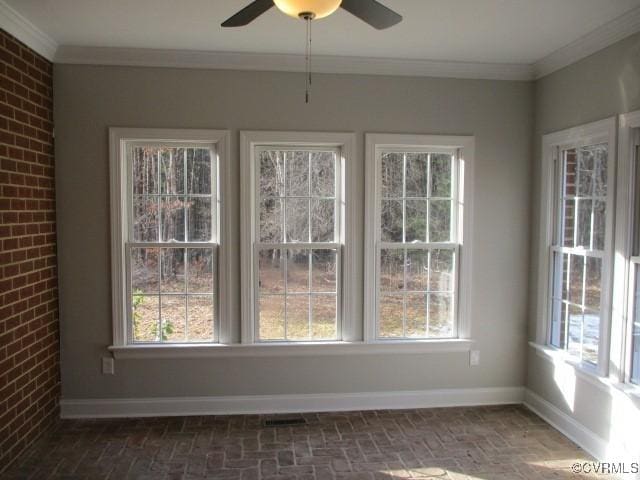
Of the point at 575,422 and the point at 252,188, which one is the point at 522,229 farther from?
the point at 252,188

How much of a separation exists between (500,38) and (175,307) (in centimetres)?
308

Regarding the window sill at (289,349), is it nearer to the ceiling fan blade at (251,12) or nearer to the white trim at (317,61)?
the white trim at (317,61)

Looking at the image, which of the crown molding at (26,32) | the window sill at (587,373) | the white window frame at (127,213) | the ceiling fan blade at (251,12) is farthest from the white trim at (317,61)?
the window sill at (587,373)

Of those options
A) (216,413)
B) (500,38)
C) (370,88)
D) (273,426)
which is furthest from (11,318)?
(500,38)

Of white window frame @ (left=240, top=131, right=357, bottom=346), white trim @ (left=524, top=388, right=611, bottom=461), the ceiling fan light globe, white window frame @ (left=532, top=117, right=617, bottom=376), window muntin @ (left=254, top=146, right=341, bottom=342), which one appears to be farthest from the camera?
window muntin @ (left=254, top=146, right=341, bottom=342)

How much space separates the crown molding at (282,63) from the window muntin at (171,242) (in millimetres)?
613

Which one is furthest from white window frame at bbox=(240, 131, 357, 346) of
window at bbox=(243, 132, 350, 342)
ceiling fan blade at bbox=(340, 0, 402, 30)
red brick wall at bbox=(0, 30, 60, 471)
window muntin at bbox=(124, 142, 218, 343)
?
ceiling fan blade at bbox=(340, 0, 402, 30)

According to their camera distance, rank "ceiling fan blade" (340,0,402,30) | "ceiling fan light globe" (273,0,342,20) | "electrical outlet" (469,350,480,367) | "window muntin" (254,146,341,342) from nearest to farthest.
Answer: "ceiling fan light globe" (273,0,342,20) → "ceiling fan blade" (340,0,402,30) → "window muntin" (254,146,341,342) → "electrical outlet" (469,350,480,367)

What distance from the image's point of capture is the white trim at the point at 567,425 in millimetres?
3275

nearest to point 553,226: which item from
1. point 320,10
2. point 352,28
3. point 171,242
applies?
point 352,28

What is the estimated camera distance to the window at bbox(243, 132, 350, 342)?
3963 mm

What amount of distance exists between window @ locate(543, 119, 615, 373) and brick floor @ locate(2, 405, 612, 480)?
0.76m

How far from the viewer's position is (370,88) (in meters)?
3.97

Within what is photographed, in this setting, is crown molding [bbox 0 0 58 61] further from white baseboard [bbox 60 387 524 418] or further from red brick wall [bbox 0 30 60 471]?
white baseboard [bbox 60 387 524 418]
